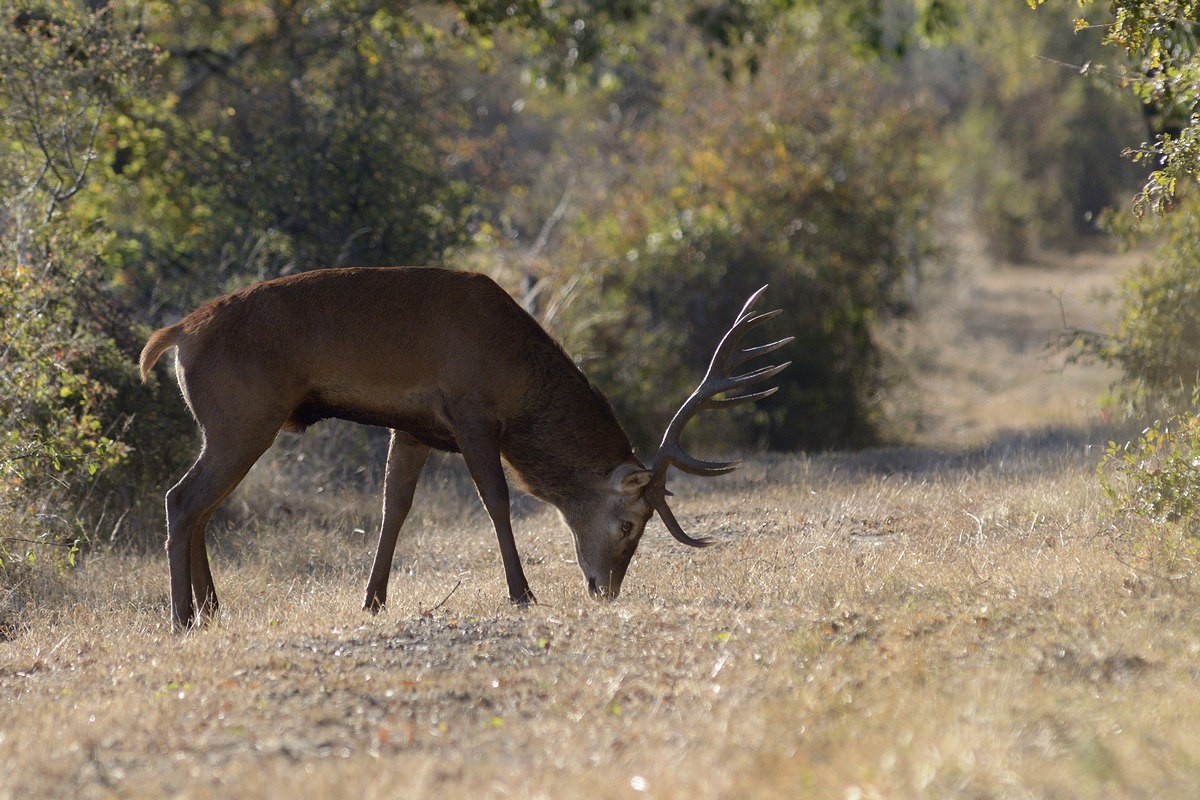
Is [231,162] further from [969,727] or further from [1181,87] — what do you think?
[969,727]

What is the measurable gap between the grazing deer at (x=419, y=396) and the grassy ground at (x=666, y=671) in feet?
1.36

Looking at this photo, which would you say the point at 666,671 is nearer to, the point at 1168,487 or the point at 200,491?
the point at 200,491

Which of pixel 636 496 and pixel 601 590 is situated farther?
pixel 636 496

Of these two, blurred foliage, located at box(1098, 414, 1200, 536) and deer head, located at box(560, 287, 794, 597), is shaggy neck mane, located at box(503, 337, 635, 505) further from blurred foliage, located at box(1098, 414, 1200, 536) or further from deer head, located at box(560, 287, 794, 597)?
blurred foliage, located at box(1098, 414, 1200, 536)

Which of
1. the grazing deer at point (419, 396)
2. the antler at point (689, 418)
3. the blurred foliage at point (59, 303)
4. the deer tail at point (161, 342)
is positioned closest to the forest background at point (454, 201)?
the blurred foliage at point (59, 303)

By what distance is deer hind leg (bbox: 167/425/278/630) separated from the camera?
23.7 feet

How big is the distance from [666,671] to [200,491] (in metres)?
3.02

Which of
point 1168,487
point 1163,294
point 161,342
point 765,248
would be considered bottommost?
point 765,248

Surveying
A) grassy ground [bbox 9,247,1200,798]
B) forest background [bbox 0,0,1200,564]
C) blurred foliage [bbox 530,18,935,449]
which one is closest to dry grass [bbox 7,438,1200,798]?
grassy ground [bbox 9,247,1200,798]

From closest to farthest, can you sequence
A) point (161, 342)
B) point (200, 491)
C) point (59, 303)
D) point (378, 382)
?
point (200, 491)
point (378, 382)
point (161, 342)
point (59, 303)

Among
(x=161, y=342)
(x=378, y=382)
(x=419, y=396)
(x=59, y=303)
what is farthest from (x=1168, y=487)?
(x=59, y=303)

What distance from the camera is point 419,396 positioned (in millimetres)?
7492

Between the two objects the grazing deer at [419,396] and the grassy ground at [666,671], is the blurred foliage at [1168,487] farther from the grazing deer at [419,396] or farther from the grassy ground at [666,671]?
the grazing deer at [419,396]

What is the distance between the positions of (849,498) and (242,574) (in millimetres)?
4323
